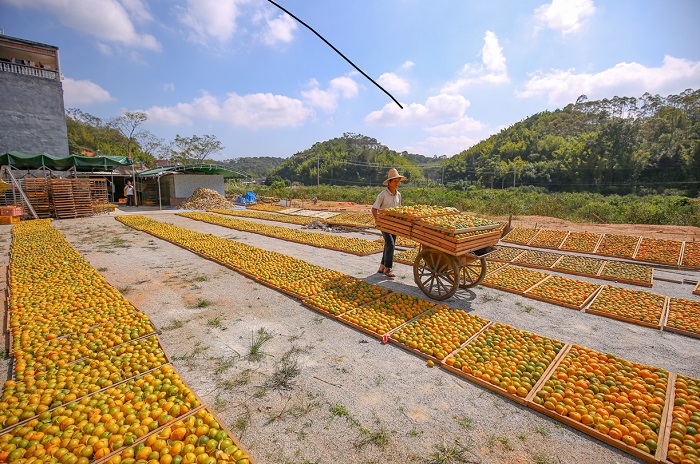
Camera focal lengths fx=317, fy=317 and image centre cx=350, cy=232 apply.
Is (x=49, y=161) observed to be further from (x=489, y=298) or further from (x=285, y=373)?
(x=489, y=298)

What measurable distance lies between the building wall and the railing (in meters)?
0.35

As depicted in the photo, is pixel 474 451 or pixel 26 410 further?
pixel 26 410

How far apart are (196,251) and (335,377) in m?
7.49

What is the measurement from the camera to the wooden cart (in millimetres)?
5121

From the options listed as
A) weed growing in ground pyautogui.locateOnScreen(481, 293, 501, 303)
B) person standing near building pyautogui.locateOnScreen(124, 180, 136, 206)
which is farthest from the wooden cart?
person standing near building pyautogui.locateOnScreen(124, 180, 136, 206)

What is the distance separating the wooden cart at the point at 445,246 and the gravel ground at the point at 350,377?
52 cm

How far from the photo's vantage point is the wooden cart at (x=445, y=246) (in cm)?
512

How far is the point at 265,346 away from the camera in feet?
13.8

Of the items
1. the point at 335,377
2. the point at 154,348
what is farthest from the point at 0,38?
the point at 335,377

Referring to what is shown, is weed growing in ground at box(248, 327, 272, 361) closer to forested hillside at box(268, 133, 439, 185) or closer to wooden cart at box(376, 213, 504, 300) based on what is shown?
wooden cart at box(376, 213, 504, 300)

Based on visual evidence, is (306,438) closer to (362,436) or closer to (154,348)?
(362,436)

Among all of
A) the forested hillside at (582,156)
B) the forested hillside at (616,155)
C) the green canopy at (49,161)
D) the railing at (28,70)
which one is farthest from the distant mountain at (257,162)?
the green canopy at (49,161)

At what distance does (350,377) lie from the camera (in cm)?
353

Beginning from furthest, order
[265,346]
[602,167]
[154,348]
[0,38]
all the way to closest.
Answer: [602,167] < [0,38] < [265,346] < [154,348]
